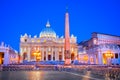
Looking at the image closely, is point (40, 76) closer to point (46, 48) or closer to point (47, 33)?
point (46, 48)

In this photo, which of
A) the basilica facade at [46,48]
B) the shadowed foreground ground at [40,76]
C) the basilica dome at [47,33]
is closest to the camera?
the shadowed foreground ground at [40,76]

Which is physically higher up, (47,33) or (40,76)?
(47,33)

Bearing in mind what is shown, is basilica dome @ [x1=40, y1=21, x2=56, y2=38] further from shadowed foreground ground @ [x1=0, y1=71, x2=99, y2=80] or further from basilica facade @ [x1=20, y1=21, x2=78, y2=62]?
shadowed foreground ground @ [x1=0, y1=71, x2=99, y2=80]

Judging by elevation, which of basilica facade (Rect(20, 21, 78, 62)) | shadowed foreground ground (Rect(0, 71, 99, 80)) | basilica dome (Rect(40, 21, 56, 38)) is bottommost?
shadowed foreground ground (Rect(0, 71, 99, 80))

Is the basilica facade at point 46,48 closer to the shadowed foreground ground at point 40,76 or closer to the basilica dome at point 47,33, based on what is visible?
the basilica dome at point 47,33

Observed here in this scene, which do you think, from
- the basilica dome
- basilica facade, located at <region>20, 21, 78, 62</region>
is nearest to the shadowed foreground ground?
basilica facade, located at <region>20, 21, 78, 62</region>

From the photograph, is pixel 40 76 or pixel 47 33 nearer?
pixel 40 76

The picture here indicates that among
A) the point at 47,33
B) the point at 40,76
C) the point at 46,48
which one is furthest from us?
the point at 47,33

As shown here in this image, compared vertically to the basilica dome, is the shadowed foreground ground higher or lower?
lower

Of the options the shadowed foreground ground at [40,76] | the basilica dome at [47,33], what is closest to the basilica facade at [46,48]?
the basilica dome at [47,33]

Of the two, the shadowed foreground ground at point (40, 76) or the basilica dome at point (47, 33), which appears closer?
the shadowed foreground ground at point (40, 76)

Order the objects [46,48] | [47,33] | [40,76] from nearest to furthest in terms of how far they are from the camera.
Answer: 1. [40,76]
2. [46,48]
3. [47,33]

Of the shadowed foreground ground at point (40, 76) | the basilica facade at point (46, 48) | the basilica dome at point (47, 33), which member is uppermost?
the basilica dome at point (47, 33)

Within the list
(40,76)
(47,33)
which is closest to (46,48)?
(47,33)
